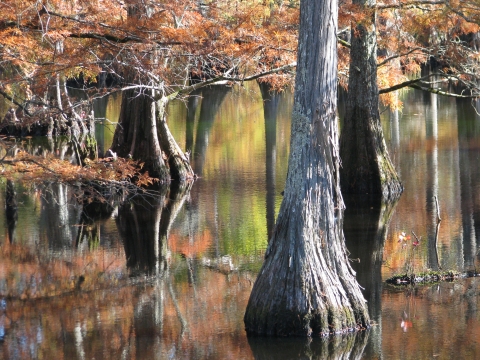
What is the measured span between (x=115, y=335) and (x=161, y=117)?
10625 mm

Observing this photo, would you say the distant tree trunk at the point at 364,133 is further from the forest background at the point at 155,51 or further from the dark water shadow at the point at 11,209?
the dark water shadow at the point at 11,209

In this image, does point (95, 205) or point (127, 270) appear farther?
point (95, 205)

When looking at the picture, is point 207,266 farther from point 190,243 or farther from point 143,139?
point 143,139

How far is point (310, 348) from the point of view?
730 cm

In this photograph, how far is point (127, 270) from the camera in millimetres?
11141

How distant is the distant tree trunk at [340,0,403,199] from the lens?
51.4ft

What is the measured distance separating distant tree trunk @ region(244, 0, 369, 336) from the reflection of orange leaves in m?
4.58

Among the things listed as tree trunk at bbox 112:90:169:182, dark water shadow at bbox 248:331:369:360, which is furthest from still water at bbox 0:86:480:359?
tree trunk at bbox 112:90:169:182

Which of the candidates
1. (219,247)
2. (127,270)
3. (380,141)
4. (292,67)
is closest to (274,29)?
(292,67)

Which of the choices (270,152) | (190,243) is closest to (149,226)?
(190,243)

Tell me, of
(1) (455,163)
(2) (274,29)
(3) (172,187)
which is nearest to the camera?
(2) (274,29)

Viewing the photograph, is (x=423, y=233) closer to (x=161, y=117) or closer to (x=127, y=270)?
(x=127, y=270)

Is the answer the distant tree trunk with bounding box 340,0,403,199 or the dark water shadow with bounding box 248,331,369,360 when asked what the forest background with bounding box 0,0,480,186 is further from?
the dark water shadow with bounding box 248,331,369,360

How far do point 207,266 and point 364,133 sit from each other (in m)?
5.87
